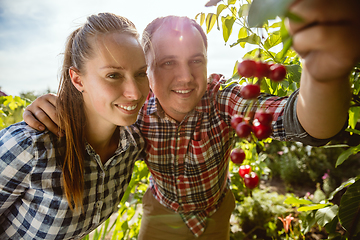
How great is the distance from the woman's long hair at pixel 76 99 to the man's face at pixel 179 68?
6.6 inches

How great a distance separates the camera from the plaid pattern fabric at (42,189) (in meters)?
0.88

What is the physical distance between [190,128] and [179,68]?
1.12ft

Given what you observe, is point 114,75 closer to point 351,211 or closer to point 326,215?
point 351,211

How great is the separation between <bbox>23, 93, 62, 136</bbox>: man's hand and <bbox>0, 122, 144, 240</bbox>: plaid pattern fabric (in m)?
0.03

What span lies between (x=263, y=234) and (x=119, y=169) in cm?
201

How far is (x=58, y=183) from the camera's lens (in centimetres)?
96

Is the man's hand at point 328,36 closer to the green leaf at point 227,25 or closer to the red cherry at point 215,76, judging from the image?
the green leaf at point 227,25

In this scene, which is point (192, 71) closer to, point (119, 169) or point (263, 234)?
point (119, 169)

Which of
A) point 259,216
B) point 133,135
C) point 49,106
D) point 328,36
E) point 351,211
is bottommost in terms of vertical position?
point 259,216

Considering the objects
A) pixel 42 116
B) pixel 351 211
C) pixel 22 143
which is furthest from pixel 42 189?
pixel 351 211

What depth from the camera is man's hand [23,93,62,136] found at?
3.10 feet

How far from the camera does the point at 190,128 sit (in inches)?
48.8

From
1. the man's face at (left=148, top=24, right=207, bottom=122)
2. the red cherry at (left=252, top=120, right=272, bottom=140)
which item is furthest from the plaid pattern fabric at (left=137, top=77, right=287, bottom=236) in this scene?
the red cherry at (left=252, top=120, right=272, bottom=140)

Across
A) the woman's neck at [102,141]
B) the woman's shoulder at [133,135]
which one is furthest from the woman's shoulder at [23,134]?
the woman's shoulder at [133,135]
